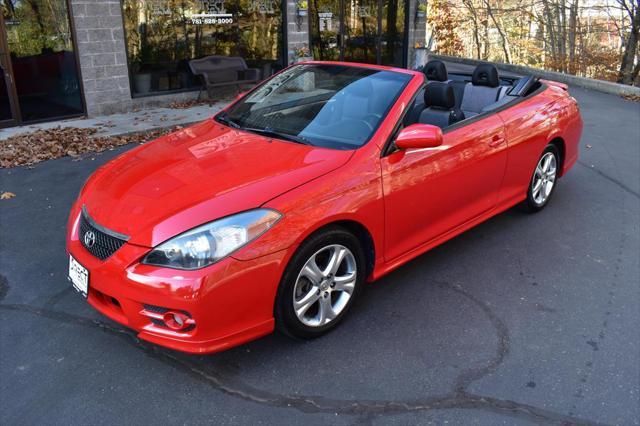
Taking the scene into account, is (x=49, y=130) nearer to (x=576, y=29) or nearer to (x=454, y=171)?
(x=454, y=171)

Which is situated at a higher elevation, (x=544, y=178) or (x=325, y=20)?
(x=325, y=20)

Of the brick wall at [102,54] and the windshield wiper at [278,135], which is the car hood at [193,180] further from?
the brick wall at [102,54]

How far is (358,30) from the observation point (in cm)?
1445

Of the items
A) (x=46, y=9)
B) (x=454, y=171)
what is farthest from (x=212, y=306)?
(x=46, y=9)

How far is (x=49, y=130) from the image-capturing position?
860cm

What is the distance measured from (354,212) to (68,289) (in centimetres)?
213

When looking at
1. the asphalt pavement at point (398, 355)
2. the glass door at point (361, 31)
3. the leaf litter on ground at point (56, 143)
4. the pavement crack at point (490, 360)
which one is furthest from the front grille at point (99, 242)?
the glass door at point (361, 31)

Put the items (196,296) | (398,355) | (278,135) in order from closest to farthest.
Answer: (196,296) < (398,355) < (278,135)

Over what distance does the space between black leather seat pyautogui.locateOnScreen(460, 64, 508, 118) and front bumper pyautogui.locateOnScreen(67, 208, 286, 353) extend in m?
3.35

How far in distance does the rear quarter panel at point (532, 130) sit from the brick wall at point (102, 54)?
748 centimetres

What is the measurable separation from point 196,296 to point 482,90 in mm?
3944

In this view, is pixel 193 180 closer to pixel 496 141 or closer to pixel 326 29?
pixel 496 141

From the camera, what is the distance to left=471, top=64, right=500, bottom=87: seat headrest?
18.1 ft

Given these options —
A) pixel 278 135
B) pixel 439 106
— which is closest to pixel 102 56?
pixel 278 135
